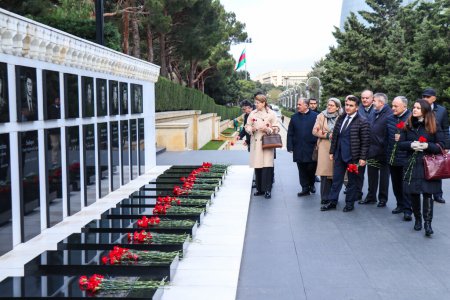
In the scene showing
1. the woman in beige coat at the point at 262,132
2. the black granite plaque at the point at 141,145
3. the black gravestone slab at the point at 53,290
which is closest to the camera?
the black gravestone slab at the point at 53,290

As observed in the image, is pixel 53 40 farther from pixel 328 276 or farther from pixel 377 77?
pixel 377 77

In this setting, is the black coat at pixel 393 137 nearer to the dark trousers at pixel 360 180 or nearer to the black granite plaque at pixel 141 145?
the dark trousers at pixel 360 180

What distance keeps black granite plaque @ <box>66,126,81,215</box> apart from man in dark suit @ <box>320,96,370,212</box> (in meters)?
3.71

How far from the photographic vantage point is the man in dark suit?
8.34 metres

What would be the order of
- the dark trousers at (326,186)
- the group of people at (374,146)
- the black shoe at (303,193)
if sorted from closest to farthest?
the group of people at (374,146) < the dark trousers at (326,186) < the black shoe at (303,193)

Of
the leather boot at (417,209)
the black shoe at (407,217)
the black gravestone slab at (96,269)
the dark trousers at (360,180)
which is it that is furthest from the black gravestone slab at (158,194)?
the black gravestone slab at (96,269)

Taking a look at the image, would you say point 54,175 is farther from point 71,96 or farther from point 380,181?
point 380,181

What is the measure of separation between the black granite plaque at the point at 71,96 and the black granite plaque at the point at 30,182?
1121mm

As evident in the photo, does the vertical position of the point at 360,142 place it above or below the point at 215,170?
above

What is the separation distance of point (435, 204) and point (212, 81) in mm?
54701

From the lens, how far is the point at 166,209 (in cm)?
756

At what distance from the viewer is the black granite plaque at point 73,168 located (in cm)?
787

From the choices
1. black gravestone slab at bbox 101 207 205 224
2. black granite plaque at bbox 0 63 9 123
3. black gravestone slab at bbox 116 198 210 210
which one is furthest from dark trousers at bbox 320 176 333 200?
black granite plaque at bbox 0 63 9 123

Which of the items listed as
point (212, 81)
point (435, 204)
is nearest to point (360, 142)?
point (435, 204)
